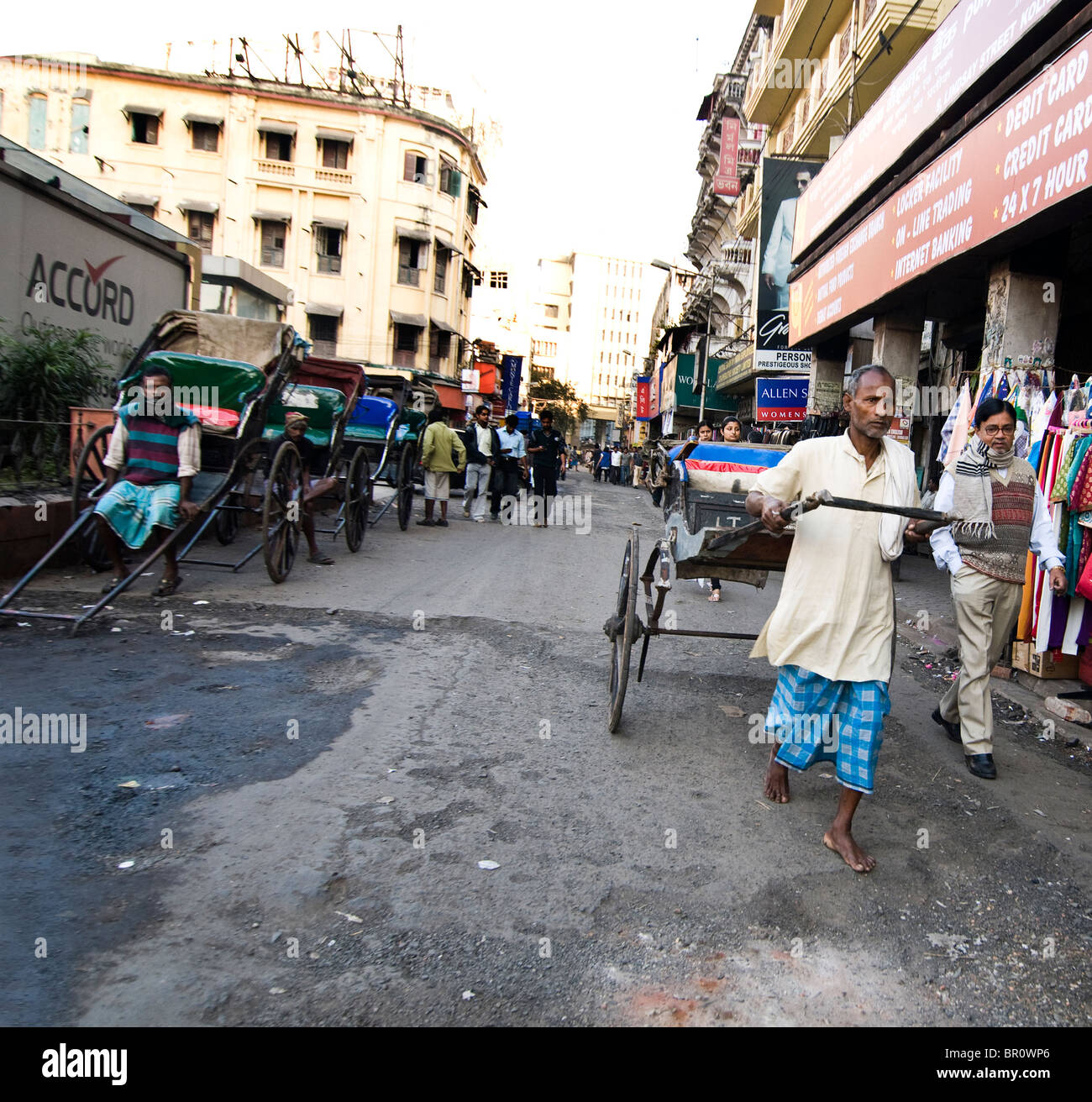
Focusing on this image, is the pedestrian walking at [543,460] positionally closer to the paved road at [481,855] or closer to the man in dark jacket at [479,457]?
the man in dark jacket at [479,457]

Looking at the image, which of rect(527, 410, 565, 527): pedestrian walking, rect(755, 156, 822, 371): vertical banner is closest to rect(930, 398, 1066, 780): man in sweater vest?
rect(527, 410, 565, 527): pedestrian walking

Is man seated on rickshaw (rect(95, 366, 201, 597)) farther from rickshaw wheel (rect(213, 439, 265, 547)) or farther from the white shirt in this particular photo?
the white shirt

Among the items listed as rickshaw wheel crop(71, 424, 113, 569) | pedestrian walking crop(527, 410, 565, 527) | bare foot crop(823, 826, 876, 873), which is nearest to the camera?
bare foot crop(823, 826, 876, 873)

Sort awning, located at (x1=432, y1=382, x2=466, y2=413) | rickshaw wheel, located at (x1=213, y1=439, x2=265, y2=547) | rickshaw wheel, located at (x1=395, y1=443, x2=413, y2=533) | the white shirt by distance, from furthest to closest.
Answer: awning, located at (x1=432, y1=382, x2=466, y2=413), rickshaw wheel, located at (x1=395, y1=443, x2=413, y2=533), rickshaw wheel, located at (x1=213, y1=439, x2=265, y2=547), the white shirt

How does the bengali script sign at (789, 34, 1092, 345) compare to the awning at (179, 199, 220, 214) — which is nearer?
the bengali script sign at (789, 34, 1092, 345)

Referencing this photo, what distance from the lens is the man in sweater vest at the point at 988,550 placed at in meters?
4.70

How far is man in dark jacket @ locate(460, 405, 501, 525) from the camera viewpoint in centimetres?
1506

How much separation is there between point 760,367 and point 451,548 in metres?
10.6

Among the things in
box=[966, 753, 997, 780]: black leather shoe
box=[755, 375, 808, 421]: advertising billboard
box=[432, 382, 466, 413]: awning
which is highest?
box=[432, 382, 466, 413]: awning

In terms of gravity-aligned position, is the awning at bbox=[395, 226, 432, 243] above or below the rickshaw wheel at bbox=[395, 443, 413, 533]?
above

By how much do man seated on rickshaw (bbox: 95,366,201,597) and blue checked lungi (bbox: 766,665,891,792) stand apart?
4.74 metres

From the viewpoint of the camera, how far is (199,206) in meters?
37.3

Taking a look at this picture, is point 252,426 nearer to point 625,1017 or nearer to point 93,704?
point 93,704

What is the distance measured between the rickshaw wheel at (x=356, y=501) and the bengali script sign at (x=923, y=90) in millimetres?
7194
